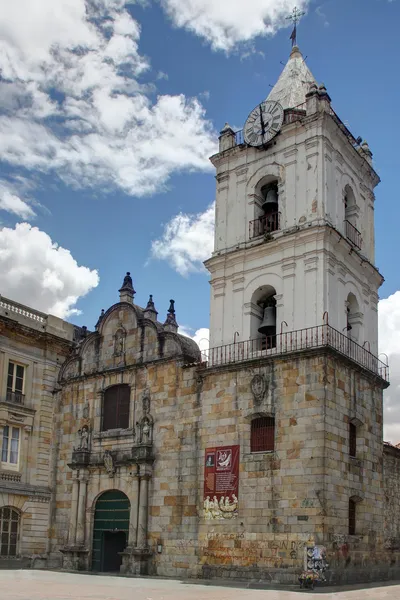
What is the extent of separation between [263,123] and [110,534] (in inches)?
754

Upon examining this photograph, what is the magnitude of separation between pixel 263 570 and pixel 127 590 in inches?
229

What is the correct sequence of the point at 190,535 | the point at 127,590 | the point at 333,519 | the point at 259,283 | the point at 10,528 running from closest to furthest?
the point at 127,590
the point at 333,519
the point at 190,535
the point at 259,283
the point at 10,528

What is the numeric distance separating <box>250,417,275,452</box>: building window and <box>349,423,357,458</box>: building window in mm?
3179

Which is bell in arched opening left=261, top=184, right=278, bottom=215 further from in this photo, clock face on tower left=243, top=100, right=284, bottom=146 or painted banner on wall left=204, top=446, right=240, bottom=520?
painted banner on wall left=204, top=446, right=240, bottom=520

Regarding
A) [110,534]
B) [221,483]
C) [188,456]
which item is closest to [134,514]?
[110,534]

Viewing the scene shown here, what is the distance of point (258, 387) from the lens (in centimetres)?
2812

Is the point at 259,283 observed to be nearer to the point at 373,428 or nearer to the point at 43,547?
the point at 373,428

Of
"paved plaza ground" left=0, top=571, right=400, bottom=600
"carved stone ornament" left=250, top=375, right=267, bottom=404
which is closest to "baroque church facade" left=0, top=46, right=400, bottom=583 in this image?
"carved stone ornament" left=250, top=375, right=267, bottom=404

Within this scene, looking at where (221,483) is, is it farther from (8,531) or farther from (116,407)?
(8,531)

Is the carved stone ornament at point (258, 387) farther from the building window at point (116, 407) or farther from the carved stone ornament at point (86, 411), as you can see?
the carved stone ornament at point (86, 411)

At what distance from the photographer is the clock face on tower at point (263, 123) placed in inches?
1251

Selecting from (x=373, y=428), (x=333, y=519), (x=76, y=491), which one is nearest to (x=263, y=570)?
(x=333, y=519)

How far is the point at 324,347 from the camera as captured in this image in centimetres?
2653

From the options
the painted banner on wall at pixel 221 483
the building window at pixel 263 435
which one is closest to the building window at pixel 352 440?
the building window at pixel 263 435
